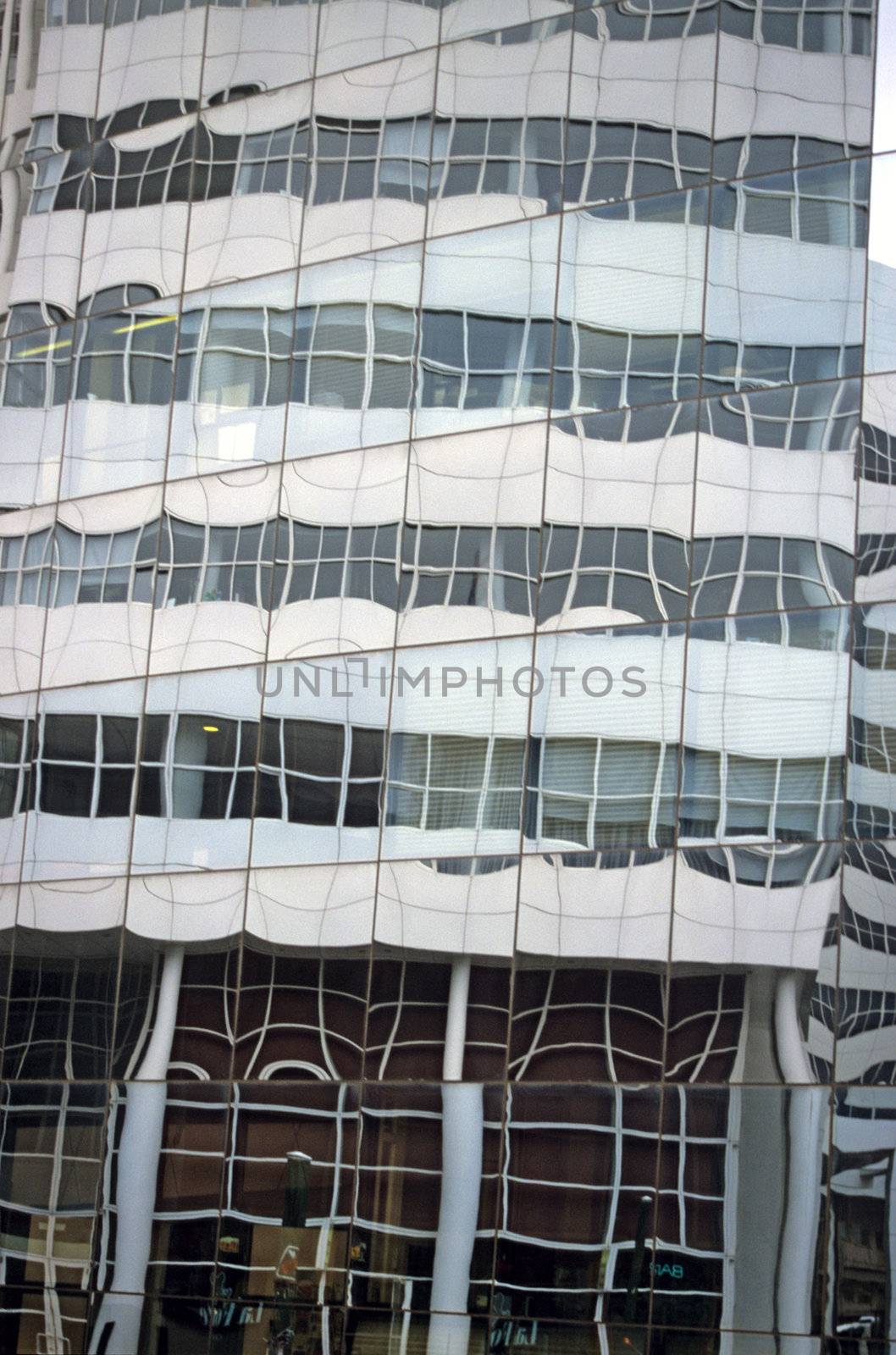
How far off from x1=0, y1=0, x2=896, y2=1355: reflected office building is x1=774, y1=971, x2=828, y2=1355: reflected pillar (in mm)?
43

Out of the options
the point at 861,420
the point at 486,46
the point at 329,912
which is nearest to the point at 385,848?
the point at 329,912

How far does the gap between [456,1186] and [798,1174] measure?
3975 millimetres

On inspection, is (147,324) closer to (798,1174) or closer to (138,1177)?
(138,1177)

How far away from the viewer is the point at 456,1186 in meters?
20.2

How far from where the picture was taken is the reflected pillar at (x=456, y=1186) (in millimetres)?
19859

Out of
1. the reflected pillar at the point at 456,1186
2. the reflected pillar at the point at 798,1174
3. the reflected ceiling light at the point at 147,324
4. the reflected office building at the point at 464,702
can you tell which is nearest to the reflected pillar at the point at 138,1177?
the reflected office building at the point at 464,702

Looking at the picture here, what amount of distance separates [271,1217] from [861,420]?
11.6 m

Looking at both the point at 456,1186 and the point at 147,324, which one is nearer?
the point at 456,1186

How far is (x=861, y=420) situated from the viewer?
→ 19859 millimetres

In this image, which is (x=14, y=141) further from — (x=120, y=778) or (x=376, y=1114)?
(x=376, y=1114)

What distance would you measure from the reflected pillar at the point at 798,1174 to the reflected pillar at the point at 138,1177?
26.3 ft

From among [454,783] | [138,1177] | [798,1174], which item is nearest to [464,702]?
[454,783]

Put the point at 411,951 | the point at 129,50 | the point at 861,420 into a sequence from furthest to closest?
the point at 129,50, the point at 411,951, the point at 861,420

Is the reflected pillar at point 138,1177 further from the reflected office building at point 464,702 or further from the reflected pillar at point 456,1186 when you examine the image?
the reflected pillar at point 456,1186
